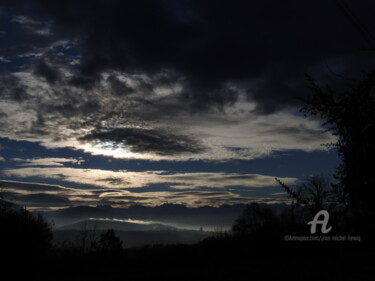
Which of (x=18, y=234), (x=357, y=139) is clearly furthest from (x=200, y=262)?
(x=357, y=139)

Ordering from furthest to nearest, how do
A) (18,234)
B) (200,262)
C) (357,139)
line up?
(200,262) < (18,234) < (357,139)

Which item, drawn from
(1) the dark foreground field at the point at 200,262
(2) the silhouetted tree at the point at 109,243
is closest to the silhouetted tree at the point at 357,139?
(1) the dark foreground field at the point at 200,262

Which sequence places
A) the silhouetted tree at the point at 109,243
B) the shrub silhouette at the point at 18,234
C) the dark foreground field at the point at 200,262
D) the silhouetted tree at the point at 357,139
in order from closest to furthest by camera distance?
the silhouetted tree at the point at 357,139 → the shrub silhouette at the point at 18,234 → the dark foreground field at the point at 200,262 → the silhouetted tree at the point at 109,243

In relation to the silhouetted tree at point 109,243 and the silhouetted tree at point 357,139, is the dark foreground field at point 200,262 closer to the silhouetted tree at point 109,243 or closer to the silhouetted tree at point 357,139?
the silhouetted tree at point 109,243

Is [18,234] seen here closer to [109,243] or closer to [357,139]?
[357,139]

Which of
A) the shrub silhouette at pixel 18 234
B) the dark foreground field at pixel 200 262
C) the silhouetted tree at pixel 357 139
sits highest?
the silhouetted tree at pixel 357 139

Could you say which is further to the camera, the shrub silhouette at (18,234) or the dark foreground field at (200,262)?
the dark foreground field at (200,262)

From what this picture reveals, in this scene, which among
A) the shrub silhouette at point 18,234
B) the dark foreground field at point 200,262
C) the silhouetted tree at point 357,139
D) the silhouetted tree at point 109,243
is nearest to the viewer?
the silhouetted tree at point 357,139

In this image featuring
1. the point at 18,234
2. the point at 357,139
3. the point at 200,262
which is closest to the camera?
the point at 357,139

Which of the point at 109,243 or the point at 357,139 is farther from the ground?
the point at 357,139

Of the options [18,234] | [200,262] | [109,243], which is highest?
[18,234]

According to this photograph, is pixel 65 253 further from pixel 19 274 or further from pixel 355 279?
pixel 355 279

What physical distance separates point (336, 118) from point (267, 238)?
68.5 m

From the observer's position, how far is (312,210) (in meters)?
3.42
